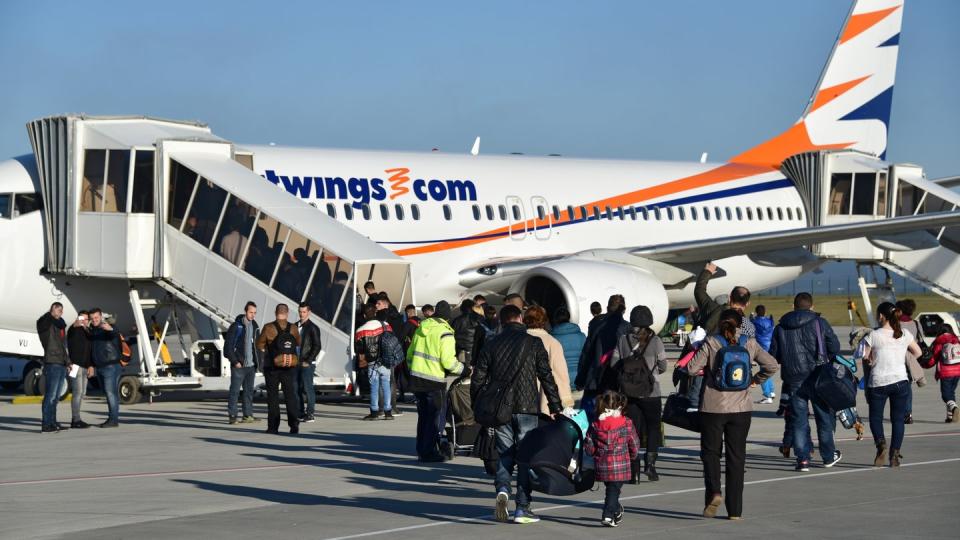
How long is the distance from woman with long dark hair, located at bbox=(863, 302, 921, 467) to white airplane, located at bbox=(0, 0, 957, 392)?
903cm

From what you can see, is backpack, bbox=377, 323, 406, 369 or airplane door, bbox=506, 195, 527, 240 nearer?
backpack, bbox=377, 323, 406, 369

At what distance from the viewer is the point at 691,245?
81.4 feet

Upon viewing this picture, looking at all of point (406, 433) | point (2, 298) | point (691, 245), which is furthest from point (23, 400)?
point (691, 245)

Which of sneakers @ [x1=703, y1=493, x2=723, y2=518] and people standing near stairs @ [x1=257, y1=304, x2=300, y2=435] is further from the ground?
people standing near stairs @ [x1=257, y1=304, x2=300, y2=435]

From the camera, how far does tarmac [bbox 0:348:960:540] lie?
31.9ft

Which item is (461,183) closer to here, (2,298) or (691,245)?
(691,245)

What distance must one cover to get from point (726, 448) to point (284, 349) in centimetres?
758

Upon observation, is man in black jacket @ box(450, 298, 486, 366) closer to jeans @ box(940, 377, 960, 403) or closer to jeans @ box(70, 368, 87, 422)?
jeans @ box(70, 368, 87, 422)

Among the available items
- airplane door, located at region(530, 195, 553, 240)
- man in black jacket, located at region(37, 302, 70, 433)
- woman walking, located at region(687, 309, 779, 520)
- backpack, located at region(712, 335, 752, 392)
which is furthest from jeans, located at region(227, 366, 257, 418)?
backpack, located at region(712, 335, 752, 392)

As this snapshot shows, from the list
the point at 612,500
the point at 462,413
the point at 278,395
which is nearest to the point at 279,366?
the point at 278,395

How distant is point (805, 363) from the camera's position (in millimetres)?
13023

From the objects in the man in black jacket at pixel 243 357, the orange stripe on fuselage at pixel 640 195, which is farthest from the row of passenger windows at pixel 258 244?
the orange stripe on fuselage at pixel 640 195

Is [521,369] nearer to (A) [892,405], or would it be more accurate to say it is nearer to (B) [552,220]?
(A) [892,405]

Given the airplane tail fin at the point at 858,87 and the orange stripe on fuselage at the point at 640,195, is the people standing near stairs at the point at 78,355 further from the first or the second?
the airplane tail fin at the point at 858,87
